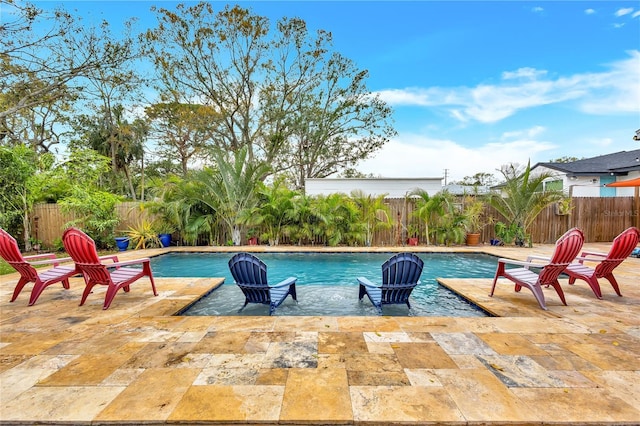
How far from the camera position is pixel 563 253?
12.6 feet

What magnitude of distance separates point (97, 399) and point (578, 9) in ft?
43.8

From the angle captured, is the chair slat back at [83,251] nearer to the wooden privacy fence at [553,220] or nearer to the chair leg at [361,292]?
the chair leg at [361,292]

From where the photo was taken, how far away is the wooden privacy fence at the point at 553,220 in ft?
37.2

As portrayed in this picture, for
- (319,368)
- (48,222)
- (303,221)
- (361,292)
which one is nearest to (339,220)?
(303,221)

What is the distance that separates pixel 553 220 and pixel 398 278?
36.4 ft

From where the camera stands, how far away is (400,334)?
2.98 metres

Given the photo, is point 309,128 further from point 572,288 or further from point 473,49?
point 572,288

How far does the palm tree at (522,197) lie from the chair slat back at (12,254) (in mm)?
12181

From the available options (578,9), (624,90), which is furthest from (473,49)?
(624,90)

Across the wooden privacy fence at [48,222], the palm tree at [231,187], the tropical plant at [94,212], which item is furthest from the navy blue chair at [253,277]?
the wooden privacy fence at [48,222]

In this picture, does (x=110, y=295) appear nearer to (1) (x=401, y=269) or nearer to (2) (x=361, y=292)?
(2) (x=361, y=292)

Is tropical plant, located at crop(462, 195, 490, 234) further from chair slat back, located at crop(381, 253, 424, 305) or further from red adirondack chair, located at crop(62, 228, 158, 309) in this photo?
red adirondack chair, located at crop(62, 228, 158, 309)

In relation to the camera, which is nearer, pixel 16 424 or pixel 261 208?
pixel 16 424

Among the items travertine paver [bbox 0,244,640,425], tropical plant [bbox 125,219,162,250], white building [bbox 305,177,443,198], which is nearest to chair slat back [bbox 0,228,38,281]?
travertine paver [bbox 0,244,640,425]
